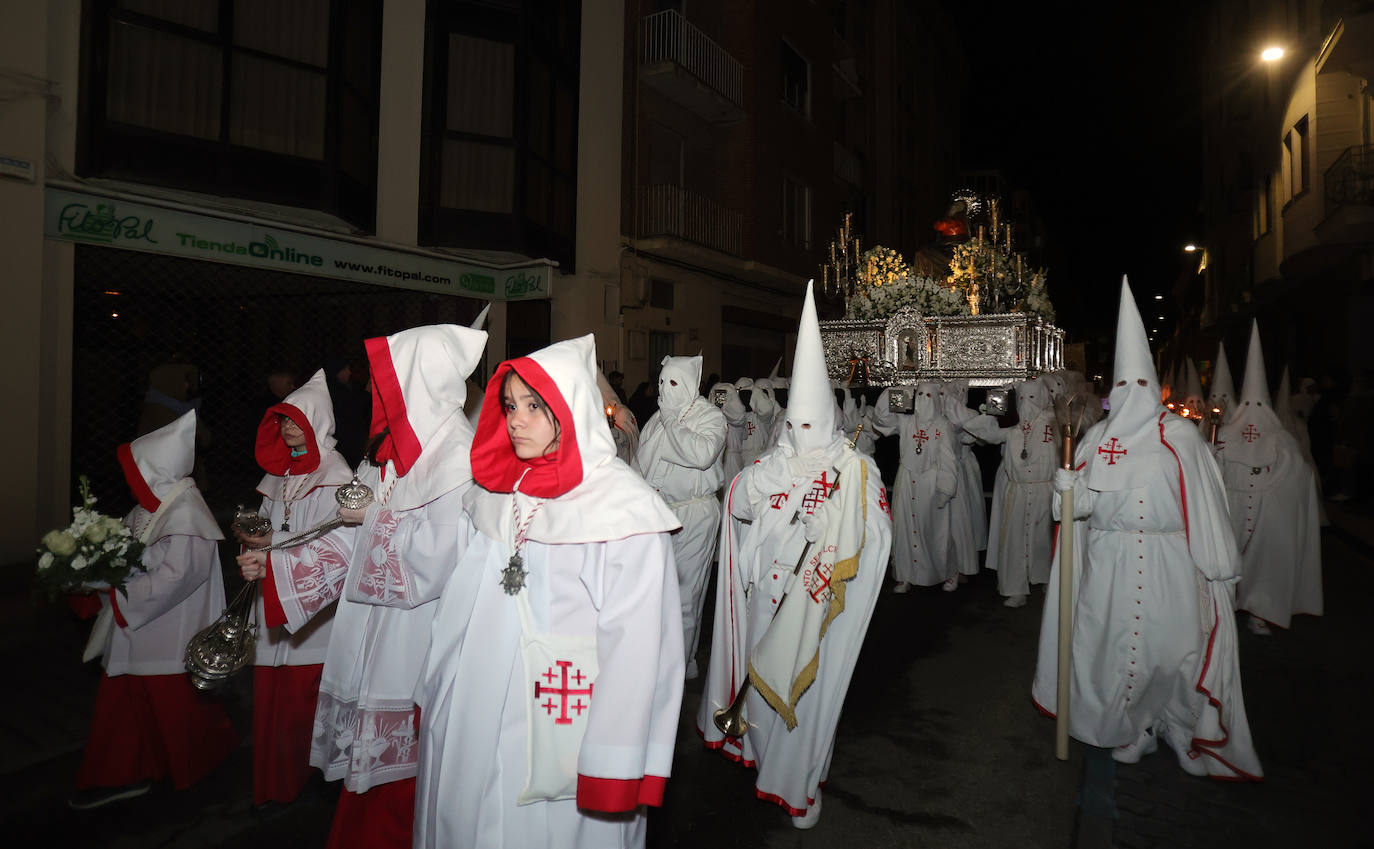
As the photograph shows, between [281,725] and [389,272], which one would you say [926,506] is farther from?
[389,272]

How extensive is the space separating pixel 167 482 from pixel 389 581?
203 cm

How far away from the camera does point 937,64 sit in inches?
1328

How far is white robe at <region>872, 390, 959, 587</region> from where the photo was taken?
891 cm

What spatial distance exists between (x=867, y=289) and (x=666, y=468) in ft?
29.1

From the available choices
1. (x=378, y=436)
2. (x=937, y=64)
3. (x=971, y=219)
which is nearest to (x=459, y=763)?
(x=378, y=436)

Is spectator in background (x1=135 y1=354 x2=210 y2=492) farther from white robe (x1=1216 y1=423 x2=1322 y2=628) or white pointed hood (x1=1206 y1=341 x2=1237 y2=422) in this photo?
white pointed hood (x1=1206 y1=341 x2=1237 y2=422)

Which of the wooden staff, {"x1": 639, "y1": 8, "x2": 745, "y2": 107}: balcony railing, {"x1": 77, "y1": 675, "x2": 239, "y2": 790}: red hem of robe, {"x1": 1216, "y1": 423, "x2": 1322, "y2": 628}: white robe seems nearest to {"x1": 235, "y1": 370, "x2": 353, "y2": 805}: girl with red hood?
{"x1": 77, "y1": 675, "x2": 239, "y2": 790}: red hem of robe

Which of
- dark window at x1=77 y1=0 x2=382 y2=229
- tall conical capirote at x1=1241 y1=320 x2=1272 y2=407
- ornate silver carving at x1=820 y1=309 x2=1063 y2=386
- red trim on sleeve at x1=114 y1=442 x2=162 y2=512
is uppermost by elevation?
dark window at x1=77 y1=0 x2=382 y2=229

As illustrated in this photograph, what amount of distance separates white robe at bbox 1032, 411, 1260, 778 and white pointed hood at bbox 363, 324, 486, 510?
3.59m

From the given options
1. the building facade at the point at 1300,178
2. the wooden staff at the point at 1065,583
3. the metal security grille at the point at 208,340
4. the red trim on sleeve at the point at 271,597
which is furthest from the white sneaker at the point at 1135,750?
the building facade at the point at 1300,178

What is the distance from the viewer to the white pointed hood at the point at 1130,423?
15.1 feet

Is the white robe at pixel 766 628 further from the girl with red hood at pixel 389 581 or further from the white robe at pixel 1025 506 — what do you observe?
the white robe at pixel 1025 506

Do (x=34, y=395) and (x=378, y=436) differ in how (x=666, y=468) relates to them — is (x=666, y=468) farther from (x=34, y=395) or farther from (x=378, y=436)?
(x=34, y=395)

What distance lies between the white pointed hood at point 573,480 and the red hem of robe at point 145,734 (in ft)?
9.00
